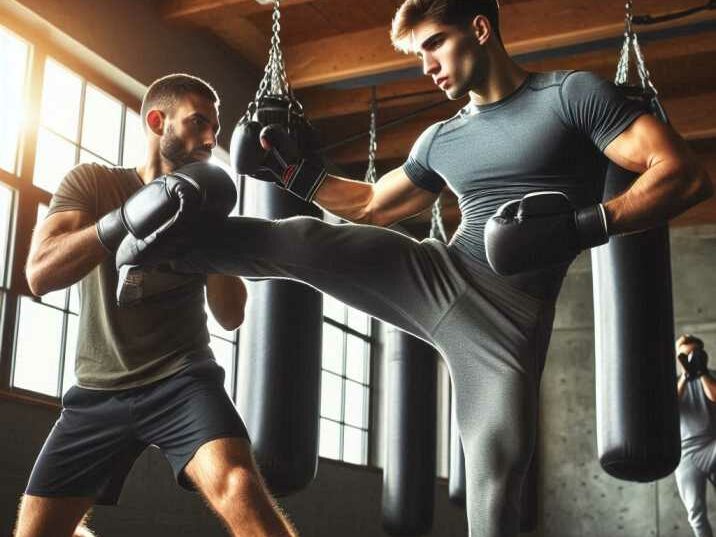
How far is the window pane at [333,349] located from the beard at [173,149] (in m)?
5.51

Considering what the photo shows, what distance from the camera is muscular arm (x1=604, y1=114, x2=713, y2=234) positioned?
2107mm

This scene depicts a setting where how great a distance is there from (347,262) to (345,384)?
655 cm

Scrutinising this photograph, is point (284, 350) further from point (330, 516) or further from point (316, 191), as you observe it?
point (330, 516)

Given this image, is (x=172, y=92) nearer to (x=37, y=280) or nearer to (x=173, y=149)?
(x=173, y=149)

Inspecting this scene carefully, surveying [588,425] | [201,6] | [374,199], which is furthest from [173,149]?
[588,425]

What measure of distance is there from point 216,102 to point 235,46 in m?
4.29

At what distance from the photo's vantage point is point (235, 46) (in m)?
6.94

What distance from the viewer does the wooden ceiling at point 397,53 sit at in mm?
6047

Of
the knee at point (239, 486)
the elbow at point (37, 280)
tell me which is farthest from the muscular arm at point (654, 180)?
the elbow at point (37, 280)

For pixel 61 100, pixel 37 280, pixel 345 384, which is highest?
pixel 61 100

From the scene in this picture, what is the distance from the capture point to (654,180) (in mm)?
2105

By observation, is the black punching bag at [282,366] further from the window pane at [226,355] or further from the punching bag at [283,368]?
the window pane at [226,355]

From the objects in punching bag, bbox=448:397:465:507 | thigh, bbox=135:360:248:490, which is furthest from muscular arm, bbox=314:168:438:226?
punching bag, bbox=448:397:465:507

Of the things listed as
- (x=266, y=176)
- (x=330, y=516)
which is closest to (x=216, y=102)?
(x=266, y=176)
